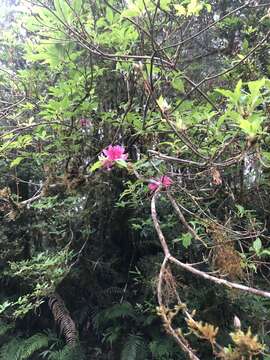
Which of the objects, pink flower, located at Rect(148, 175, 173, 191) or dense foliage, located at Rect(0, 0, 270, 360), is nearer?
pink flower, located at Rect(148, 175, 173, 191)

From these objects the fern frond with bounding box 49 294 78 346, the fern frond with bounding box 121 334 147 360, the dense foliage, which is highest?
the dense foliage

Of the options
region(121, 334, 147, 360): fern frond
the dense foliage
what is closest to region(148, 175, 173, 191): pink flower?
the dense foliage

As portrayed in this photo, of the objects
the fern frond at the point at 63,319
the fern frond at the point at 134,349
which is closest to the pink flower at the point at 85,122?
the fern frond at the point at 63,319

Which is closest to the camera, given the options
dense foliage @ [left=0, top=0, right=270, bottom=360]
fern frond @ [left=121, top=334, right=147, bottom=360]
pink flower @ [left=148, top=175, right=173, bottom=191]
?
pink flower @ [left=148, top=175, right=173, bottom=191]

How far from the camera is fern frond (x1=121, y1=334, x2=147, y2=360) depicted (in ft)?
10.5

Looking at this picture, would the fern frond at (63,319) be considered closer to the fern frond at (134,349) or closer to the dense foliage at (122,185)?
the dense foliage at (122,185)

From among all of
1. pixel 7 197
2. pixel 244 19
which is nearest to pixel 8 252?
pixel 7 197

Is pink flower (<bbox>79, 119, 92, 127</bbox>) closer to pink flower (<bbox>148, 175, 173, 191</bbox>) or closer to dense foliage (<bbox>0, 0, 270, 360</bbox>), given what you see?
dense foliage (<bbox>0, 0, 270, 360</bbox>)

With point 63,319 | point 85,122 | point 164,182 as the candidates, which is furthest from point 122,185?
point 164,182

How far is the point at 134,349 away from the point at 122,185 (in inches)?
48.8

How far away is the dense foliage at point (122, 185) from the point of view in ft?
7.81

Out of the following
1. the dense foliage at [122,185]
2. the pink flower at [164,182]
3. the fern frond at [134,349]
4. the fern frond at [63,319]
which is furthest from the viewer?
the fern frond at [63,319]

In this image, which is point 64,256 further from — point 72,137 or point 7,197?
point 72,137

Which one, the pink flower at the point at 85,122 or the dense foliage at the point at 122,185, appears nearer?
the dense foliage at the point at 122,185
